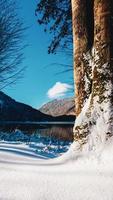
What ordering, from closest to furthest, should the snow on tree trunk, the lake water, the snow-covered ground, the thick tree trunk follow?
1. the snow-covered ground
2. the snow on tree trunk
3. the thick tree trunk
4. the lake water

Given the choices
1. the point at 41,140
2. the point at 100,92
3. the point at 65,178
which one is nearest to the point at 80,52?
the point at 100,92

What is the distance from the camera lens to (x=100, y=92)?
4094 millimetres

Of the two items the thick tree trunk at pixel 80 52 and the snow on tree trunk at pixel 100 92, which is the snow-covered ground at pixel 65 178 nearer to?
the snow on tree trunk at pixel 100 92

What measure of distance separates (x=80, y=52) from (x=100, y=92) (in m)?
0.81

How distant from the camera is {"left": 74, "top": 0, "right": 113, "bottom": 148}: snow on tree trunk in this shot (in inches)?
153

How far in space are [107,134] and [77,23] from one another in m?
1.66

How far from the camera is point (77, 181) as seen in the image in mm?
2994

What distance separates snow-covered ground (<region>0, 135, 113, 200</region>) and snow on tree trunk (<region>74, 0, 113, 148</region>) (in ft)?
0.55

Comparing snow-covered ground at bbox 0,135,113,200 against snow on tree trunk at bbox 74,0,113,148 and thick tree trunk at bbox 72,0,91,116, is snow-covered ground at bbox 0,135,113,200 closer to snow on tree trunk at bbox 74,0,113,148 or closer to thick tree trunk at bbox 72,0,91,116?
snow on tree trunk at bbox 74,0,113,148

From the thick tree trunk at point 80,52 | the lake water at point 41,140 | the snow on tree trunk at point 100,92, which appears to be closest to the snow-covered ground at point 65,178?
the snow on tree trunk at point 100,92

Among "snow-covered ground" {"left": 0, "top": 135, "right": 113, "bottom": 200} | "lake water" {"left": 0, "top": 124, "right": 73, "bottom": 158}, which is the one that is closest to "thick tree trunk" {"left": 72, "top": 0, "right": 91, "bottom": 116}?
"snow-covered ground" {"left": 0, "top": 135, "right": 113, "bottom": 200}

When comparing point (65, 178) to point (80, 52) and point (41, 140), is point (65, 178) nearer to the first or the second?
point (80, 52)

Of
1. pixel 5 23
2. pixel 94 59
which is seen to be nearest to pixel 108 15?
pixel 94 59

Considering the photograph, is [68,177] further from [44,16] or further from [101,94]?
[44,16]
